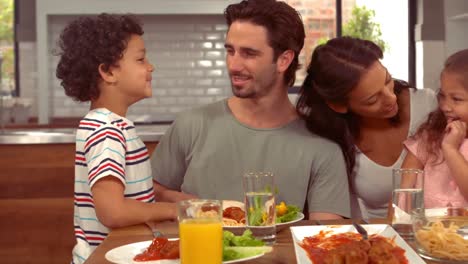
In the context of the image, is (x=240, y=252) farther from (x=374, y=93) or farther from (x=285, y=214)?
(x=374, y=93)

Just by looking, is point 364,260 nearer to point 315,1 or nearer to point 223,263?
point 223,263

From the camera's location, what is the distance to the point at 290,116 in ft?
8.48

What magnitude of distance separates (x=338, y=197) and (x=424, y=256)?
0.93 meters

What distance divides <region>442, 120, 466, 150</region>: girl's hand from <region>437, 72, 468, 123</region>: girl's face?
3 cm

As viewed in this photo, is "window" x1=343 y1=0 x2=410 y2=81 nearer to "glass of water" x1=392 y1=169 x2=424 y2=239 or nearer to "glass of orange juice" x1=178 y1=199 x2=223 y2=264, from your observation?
"glass of water" x1=392 y1=169 x2=424 y2=239

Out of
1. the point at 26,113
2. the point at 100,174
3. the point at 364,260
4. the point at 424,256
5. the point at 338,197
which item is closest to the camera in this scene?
the point at 364,260

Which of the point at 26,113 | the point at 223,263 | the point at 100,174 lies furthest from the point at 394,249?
the point at 26,113

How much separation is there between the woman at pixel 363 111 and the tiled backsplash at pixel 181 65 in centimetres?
318

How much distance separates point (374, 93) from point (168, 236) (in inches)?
39.0

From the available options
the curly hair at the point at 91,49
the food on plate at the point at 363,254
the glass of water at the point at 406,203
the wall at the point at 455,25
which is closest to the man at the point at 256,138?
the curly hair at the point at 91,49

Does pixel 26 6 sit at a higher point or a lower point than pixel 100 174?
higher

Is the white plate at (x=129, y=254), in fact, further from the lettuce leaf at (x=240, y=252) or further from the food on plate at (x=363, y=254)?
the food on plate at (x=363, y=254)

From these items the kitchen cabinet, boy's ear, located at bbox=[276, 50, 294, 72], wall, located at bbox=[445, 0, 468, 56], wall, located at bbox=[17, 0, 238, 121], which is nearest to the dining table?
boy's ear, located at bbox=[276, 50, 294, 72]

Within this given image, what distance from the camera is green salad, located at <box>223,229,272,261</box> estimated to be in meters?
1.50
